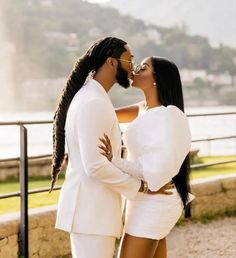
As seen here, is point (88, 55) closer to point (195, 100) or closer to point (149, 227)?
point (149, 227)

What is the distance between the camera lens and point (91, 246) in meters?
2.56

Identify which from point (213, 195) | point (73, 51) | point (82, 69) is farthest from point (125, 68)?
point (73, 51)

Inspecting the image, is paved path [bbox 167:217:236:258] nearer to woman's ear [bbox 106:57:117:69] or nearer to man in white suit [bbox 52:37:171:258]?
man in white suit [bbox 52:37:171:258]

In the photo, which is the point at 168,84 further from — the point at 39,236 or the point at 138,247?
the point at 39,236

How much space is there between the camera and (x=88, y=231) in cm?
257

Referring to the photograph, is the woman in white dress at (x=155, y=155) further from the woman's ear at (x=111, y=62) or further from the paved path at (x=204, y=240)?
the paved path at (x=204, y=240)

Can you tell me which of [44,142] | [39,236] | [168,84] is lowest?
[44,142]

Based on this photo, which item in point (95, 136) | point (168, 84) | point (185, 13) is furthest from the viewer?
point (185, 13)

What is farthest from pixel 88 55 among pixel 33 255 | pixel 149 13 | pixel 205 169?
pixel 149 13

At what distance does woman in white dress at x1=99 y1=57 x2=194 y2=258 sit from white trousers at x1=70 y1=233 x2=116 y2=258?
0.56ft

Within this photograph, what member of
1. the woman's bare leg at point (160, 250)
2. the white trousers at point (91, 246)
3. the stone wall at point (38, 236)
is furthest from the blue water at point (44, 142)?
Answer: the white trousers at point (91, 246)

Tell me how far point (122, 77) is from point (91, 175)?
0.46 metres

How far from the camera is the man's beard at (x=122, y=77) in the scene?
2.69m

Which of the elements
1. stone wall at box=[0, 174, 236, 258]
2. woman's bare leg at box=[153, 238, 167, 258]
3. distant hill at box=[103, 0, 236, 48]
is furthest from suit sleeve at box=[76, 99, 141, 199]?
distant hill at box=[103, 0, 236, 48]
